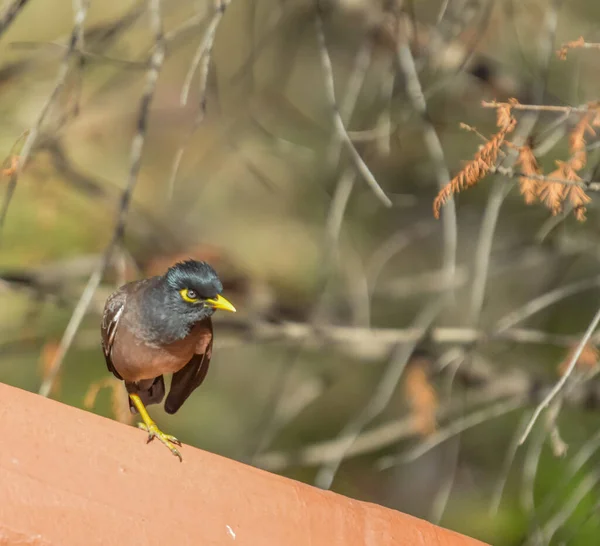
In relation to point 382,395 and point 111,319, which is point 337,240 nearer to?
point 382,395

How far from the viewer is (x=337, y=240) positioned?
7.23 feet

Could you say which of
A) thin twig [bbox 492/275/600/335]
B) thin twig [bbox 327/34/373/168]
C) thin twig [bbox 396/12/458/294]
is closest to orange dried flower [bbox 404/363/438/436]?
thin twig [bbox 492/275/600/335]

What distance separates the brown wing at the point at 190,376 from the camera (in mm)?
1567

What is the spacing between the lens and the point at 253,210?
2.15 metres

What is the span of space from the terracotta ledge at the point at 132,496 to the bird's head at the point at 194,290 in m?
0.38

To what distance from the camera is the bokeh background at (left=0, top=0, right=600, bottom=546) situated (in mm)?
1932

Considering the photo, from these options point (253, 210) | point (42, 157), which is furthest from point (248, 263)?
point (42, 157)

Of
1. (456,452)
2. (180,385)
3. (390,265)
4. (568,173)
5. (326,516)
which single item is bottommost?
(456,452)

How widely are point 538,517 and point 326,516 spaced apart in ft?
3.73

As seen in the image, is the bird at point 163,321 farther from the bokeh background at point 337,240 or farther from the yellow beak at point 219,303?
the bokeh background at point 337,240

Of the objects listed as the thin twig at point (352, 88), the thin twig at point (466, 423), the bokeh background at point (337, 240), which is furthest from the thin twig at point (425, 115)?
the thin twig at point (466, 423)

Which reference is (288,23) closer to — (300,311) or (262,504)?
(300,311)

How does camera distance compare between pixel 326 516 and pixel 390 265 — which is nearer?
pixel 326 516

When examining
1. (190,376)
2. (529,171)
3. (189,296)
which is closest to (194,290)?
(189,296)
